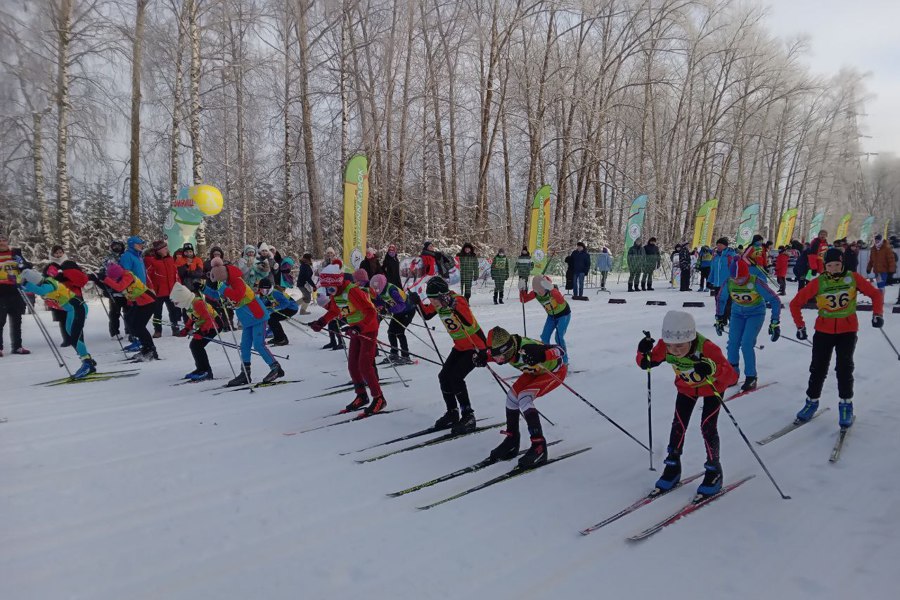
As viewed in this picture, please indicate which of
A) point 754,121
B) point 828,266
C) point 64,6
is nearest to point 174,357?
point 828,266

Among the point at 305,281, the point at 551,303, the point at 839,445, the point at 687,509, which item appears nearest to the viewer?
the point at 687,509

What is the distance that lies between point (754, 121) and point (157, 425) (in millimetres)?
43498

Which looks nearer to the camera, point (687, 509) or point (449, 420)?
point (687, 509)

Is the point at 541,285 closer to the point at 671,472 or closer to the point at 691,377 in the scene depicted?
the point at 691,377

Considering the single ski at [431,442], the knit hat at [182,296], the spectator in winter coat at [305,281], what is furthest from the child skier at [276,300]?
the single ski at [431,442]

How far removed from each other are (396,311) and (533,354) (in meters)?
4.24

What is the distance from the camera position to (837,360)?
17.3 ft

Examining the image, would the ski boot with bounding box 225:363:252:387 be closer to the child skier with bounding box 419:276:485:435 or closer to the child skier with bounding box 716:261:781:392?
the child skier with bounding box 419:276:485:435

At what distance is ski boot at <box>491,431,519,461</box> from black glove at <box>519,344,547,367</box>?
2.21ft

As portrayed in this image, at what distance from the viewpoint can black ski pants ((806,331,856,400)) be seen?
16.8 ft

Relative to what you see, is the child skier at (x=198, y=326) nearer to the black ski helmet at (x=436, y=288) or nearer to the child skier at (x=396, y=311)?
the child skier at (x=396, y=311)

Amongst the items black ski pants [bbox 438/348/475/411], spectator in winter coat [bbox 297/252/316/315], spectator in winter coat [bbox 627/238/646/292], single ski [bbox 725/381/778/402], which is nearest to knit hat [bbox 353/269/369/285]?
black ski pants [bbox 438/348/475/411]

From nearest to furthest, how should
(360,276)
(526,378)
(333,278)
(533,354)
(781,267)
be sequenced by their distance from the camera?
1. (533,354)
2. (526,378)
3. (333,278)
4. (360,276)
5. (781,267)

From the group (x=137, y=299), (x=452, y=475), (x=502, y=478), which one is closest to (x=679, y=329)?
(x=502, y=478)
